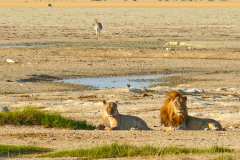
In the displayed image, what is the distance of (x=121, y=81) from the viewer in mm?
25812

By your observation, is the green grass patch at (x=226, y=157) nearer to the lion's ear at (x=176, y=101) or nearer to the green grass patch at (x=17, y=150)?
the green grass patch at (x=17, y=150)

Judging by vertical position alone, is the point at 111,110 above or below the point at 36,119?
above

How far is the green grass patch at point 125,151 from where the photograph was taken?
11359mm

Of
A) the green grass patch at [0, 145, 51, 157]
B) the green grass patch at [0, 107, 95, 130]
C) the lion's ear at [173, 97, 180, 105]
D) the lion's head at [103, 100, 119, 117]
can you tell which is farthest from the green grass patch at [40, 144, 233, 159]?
the green grass patch at [0, 107, 95, 130]

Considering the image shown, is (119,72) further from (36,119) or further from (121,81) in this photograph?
(36,119)

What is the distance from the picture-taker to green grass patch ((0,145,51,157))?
39.1 ft

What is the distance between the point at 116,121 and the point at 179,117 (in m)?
1.01

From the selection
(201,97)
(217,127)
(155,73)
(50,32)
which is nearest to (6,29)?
(50,32)

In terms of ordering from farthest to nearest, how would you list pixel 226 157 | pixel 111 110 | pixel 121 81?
1. pixel 121 81
2. pixel 111 110
3. pixel 226 157

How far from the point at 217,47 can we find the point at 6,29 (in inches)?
658

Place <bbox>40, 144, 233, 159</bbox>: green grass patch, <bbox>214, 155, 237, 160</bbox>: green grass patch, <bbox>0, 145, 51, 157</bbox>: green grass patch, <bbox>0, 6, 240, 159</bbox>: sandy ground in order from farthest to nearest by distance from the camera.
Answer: <bbox>0, 6, 240, 159</bbox>: sandy ground → <bbox>0, 145, 51, 157</bbox>: green grass patch → <bbox>40, 144, 233, 159</bbox>: green grass patch → <bbox>214, 155, 237, 160</bbox>: green grass patch

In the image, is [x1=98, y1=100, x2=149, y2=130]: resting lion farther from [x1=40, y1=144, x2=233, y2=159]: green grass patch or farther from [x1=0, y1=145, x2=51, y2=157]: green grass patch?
[x1=40, y1=144, x2=233, y2=159]: green grass patch

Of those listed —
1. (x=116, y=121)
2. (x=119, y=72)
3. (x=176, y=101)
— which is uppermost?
(x=119, y=72)

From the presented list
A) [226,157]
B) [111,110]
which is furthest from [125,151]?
[111,110]
